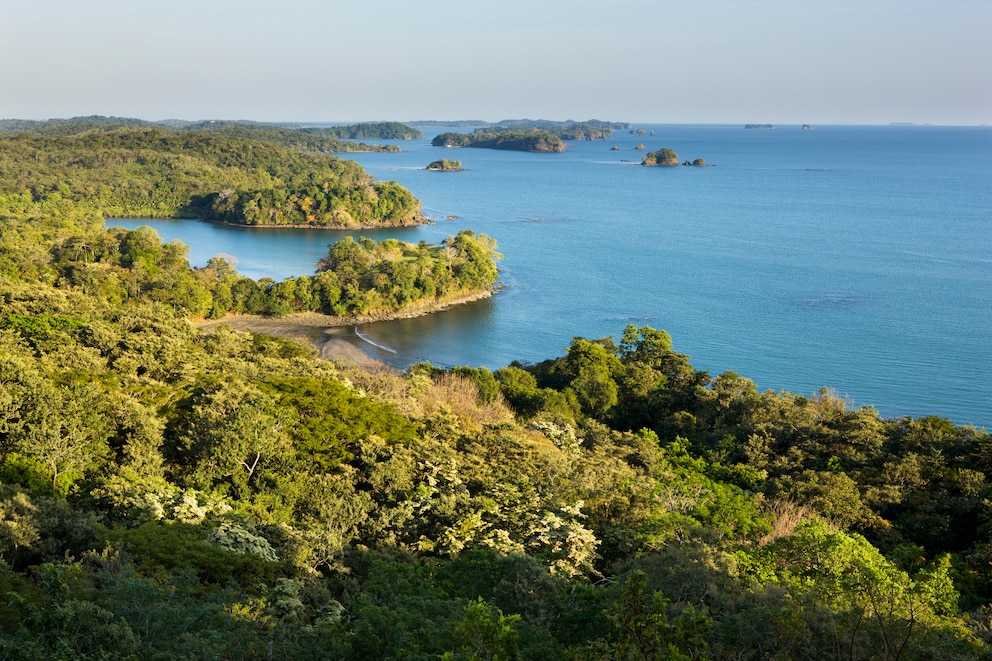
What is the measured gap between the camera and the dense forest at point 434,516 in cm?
805

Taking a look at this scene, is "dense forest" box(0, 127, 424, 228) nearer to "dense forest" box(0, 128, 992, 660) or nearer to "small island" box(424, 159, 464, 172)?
"small island" box(424, 159, 464, 172)

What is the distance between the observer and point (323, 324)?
5084cm

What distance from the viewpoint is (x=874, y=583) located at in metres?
9.83

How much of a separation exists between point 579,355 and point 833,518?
15.9 meters

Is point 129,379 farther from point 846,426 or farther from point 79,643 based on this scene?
point 846,426

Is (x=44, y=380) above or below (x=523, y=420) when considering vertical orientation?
above

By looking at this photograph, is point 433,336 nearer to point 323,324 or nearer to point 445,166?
point 323,324

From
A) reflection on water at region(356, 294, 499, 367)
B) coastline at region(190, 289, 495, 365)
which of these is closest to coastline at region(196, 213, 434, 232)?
coastline at region(190, 289, 495, 365)

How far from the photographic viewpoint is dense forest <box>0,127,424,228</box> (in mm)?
88625

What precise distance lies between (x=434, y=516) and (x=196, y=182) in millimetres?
103969

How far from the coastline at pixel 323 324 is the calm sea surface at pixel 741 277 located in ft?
4.21

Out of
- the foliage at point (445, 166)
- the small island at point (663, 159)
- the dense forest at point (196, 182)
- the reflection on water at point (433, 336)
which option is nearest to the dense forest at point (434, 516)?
the reflection on water at point (433, 336)

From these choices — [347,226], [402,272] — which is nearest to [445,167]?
[347,226]

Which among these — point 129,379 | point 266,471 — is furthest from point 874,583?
point 129,379
